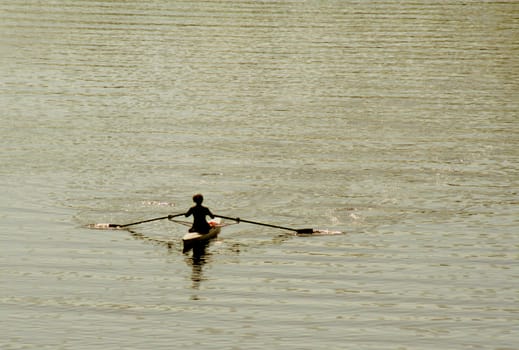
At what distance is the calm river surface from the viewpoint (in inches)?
1598

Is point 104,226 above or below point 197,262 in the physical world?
above

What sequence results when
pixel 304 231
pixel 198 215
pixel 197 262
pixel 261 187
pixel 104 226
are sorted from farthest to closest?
pixel 261 187 → pixel 104 226 → pixel 304 231 → pixel 198 215 → pixel 197 262

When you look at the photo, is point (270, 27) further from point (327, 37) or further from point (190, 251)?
point (190, 251)

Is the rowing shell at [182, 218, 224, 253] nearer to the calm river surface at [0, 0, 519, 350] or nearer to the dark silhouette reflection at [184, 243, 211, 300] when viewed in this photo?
the dark silhouette reflection at [184, 243, 211, 300]

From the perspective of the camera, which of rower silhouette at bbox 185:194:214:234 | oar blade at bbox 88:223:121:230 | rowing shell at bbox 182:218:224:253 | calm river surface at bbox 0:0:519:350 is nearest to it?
calm river surface at bbox 0:0:519:350

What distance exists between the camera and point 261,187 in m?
56.2

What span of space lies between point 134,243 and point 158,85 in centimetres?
3736

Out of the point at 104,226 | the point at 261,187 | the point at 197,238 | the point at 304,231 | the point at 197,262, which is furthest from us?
the point at 261,187

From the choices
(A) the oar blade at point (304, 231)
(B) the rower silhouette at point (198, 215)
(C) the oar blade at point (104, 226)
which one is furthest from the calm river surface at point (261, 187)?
(B) the rower silhouette at point (198, 215)

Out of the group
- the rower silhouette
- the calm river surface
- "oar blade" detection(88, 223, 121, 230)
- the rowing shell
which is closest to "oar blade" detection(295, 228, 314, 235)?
the calm river surface

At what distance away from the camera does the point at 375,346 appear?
38.0 m

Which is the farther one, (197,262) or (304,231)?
(304,231)

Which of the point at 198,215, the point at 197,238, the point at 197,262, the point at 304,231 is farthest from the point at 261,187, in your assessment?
the point at 197,262

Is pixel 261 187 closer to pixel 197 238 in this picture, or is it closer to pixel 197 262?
pixel 197 238
